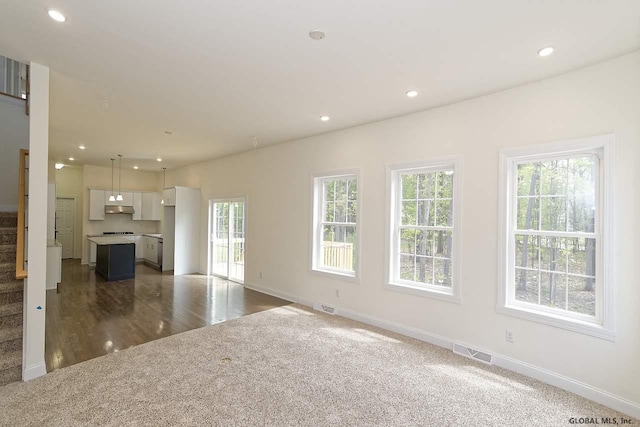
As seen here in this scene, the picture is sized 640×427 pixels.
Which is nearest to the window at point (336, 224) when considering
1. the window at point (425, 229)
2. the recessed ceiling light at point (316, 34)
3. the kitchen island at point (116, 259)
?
the window at point (425, 229)

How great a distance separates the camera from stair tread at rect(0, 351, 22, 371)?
9.04 ft

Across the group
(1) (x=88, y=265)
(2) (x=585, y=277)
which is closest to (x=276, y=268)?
(2) (x=585, y=277)

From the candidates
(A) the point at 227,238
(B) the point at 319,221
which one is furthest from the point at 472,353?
(A) the point at 227,238

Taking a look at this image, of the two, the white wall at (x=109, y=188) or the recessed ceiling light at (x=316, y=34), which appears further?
the white wall at (x=109, y=188)

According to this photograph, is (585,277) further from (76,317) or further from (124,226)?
(124,226)

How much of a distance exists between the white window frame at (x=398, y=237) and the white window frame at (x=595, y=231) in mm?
446

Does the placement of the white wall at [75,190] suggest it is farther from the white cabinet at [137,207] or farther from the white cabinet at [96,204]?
the white cabinet at [137,207]

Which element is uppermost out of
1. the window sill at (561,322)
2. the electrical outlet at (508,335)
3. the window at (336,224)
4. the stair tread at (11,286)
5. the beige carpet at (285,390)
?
the window at (336,224)

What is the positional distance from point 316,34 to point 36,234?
3.09 m

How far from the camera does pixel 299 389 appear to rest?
2719 millimetres

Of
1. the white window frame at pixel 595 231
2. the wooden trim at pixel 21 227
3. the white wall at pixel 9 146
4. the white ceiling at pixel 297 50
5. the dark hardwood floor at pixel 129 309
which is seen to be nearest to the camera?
the white ceiling at pixel 297 50

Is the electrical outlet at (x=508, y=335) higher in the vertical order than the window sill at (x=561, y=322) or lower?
lower

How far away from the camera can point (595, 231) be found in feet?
9.14

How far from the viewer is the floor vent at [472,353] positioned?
3.28 metres
